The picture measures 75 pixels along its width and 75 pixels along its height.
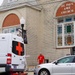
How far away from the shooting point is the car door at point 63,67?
14.5m

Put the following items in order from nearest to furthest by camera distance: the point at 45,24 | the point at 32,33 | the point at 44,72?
1. the point at 44,72
2. the point at 32,33
3. the point at 45,24

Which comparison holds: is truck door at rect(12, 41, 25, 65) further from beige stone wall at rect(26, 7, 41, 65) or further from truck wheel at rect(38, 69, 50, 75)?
beige stone wall at rect(26, 7, 41, 65)

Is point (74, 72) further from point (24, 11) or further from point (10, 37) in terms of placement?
point (24, 11)

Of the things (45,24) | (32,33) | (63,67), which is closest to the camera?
(63,67)

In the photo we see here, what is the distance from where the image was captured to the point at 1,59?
12.3 m

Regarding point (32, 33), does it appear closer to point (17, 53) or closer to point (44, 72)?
point (44, 72)

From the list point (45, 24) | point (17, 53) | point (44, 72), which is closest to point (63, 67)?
point (44, 72)

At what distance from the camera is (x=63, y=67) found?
47.9 ft

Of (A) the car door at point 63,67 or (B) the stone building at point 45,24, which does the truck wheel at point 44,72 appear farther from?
(B) the stone building at point 45,24

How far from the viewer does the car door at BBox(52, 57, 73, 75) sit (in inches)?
570

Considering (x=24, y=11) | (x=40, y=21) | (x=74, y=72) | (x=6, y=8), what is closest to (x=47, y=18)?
(x=40, y=21)

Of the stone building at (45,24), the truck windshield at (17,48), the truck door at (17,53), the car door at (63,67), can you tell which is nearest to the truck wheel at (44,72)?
the car door at (63,67)

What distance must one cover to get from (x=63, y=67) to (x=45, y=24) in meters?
13.4

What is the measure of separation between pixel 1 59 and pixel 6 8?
16584mm
